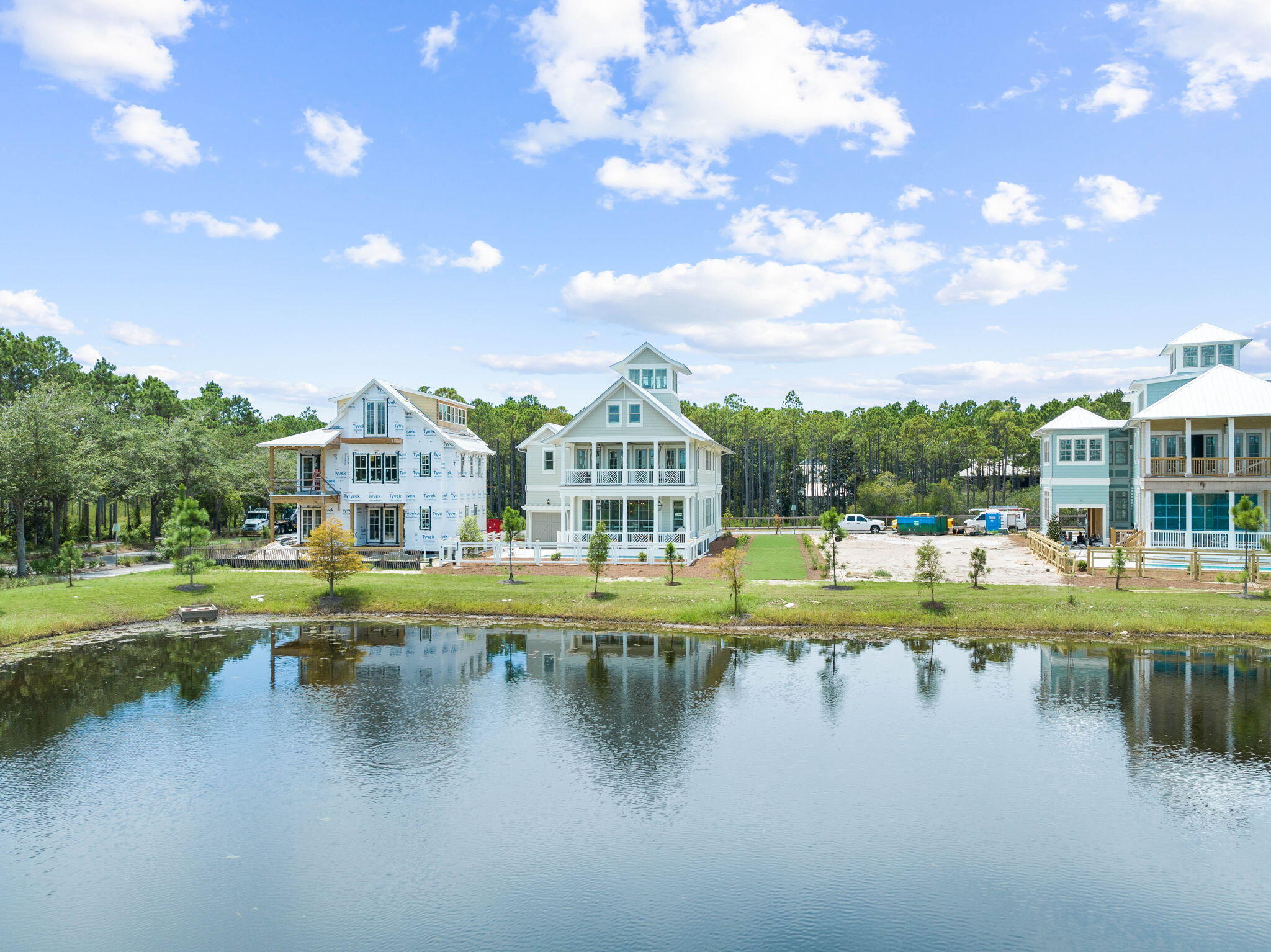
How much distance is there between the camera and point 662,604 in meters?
30.2

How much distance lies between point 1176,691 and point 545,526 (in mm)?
33821

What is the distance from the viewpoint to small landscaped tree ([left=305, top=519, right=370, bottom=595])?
32.0 m

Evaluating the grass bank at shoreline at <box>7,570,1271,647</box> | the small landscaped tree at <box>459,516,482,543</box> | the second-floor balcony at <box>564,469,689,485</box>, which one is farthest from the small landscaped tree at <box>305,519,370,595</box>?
the second-floor balcony at <box>564,469,689,485</box>

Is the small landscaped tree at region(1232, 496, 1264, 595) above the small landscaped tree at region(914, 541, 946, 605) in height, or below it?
above

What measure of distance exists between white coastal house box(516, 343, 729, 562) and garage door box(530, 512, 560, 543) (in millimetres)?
1006

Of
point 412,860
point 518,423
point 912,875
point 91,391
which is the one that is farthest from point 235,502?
point 912,875

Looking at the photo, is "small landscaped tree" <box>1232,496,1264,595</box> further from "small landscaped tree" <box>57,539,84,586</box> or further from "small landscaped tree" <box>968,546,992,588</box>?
"small landscaped tree" <box>57,539,84,586</box>

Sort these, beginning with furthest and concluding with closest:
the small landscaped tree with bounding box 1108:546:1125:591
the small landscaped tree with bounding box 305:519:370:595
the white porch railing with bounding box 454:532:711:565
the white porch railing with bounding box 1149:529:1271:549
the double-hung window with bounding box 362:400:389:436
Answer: the double-hung window with bounding box 362:400:389:436 < the white porch railing with bounding box 454:532:711:565 < the white porch railing with bounding box 1149:529:1271:549 < the small landscaped tree with bounding box 305:519:370:595 < the small landscaped tree with bounding box 1108:546:1125:591

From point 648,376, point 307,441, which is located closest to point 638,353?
point 648,376

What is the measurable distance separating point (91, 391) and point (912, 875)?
2930 inches

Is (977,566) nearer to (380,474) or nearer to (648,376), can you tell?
(648,376)

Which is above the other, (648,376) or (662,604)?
(648,376)

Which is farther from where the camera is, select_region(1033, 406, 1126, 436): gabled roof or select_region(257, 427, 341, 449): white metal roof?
select_region(1033, 406, 1126, 436): gabled roof

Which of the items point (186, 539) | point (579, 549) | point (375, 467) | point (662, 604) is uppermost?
point (375, 467)
